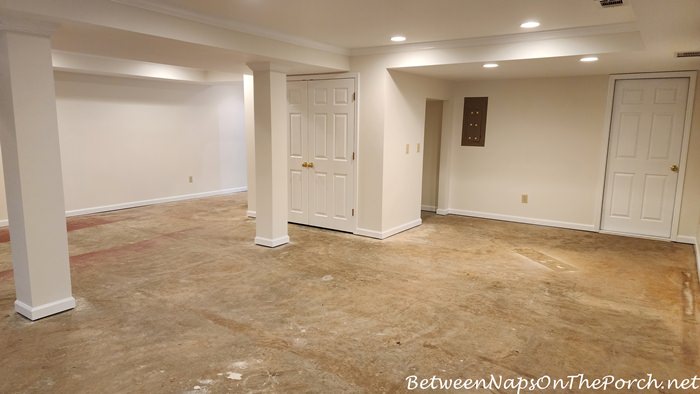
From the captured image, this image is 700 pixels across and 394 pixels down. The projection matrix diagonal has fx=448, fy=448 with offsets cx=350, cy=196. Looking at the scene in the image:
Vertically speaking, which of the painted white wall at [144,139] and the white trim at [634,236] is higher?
the painted white wall at [144,139]

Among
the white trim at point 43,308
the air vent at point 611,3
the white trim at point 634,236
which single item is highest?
the air vent at point 611,3

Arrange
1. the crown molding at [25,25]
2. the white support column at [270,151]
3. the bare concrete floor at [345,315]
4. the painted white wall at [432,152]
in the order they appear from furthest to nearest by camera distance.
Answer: the painted white wall at [432,152]
the white support column at [270,151]
the crown molding at [25,25]
the bare concrete floor at [345,315]

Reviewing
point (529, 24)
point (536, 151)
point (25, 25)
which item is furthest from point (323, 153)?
point (25, 25)

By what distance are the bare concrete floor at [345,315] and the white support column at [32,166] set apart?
0.27 metres

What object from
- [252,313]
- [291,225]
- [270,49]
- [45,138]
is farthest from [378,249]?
[45,138]

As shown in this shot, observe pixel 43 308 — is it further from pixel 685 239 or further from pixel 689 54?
pixel 685 239

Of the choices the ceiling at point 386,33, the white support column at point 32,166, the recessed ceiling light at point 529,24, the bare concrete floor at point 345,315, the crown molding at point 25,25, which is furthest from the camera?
the recessed ceiling light at point 529,24

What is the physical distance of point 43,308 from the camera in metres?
3.24

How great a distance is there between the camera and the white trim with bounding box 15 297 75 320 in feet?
10.5

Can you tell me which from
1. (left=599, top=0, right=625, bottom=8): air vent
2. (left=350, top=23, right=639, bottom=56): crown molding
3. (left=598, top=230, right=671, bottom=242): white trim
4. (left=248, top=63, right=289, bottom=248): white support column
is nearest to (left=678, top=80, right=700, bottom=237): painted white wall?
(left=598, top=230, right=671, bottom=242): white trim

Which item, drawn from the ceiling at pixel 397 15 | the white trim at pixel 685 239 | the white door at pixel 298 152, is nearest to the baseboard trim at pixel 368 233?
the white door at pixel 298 152

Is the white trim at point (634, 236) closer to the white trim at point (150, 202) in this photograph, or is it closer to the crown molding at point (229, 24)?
the crown molding at point (229, 24)

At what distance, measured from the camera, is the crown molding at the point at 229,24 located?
333cm

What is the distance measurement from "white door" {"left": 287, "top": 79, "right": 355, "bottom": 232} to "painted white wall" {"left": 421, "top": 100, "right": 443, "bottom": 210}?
6.67ft
